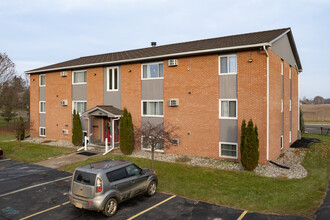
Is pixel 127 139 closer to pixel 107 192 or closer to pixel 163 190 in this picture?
pixel 163 190

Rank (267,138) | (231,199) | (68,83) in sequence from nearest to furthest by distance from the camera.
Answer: (231,199)
(267,138)
(68,83)

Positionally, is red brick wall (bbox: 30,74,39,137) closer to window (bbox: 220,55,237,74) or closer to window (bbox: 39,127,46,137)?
window (bbox: 39,127,46,137)

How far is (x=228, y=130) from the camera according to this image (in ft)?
51.2

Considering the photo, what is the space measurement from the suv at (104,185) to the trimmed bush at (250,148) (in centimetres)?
680

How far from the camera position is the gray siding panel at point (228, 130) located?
15.4 m

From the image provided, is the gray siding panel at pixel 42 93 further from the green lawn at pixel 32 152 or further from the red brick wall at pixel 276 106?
the red brick wall at pixel 276 106

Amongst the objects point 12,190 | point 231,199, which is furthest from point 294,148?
point 12,190

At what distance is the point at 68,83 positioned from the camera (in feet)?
75.9

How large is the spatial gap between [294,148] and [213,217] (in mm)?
15361

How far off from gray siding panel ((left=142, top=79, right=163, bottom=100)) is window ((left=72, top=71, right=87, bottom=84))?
6.91 metres

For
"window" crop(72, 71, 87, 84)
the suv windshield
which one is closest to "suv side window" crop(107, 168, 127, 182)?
the suv windshield

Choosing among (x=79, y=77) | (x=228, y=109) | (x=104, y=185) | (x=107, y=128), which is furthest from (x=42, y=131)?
(x=104, y=185)

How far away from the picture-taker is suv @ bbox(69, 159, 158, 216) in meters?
7.83

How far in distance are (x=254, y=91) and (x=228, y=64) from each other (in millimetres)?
2488
